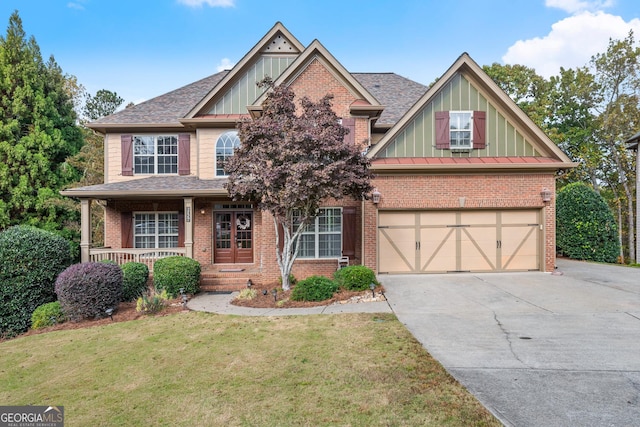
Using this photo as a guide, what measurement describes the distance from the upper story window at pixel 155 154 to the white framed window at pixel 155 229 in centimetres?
187

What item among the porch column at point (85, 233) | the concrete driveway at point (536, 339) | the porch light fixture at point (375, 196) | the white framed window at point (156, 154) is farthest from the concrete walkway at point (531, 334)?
the white framed window at point (156, 154)

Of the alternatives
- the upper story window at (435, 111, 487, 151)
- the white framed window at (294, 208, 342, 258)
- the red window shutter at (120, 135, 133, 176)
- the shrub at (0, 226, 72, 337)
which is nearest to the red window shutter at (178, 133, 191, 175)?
the red window shutter at (120, 135, 133, 176)

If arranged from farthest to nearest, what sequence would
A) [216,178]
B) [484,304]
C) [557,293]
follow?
[216,178] → [557,293] → [484,304]

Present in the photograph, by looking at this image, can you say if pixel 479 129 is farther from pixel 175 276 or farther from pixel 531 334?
pixel 175 276

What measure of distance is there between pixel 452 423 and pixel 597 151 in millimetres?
27931

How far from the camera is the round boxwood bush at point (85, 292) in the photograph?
8.39 meters

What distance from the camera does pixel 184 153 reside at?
14289mm

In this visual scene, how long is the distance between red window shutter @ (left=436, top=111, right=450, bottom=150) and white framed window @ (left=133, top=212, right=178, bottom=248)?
35.1 ft

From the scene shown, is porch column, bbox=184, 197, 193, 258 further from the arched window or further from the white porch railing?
the arched window

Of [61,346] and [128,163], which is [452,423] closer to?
[61,346]

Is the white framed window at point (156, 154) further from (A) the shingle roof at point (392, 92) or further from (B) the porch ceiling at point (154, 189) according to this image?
(A) the shingle roof at point (392, 92)

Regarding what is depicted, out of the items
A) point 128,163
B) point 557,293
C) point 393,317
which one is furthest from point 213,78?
point 557,293

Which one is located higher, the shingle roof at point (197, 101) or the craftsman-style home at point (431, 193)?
the shingle roof at point (197, 101)

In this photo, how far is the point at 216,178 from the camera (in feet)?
45.2
